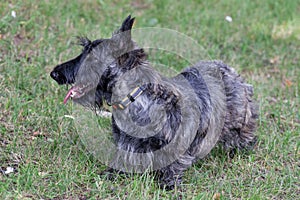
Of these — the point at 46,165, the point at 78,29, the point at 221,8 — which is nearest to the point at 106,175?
the point at 46,165

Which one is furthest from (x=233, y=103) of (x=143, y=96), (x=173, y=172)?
(x=143, y=96)

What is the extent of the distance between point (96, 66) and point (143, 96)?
403 mm

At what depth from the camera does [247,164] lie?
14.6ft

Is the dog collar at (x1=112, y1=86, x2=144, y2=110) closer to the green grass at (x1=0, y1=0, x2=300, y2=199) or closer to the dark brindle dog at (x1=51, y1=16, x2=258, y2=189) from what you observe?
the dark brindle dog at (x1=51, y1=16, x2=258, y2=189)

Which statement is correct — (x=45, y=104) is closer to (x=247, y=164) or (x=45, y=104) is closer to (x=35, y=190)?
(x=35, y=190)

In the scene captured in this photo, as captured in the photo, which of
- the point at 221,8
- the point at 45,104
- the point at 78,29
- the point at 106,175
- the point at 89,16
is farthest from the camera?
the point at 221,8

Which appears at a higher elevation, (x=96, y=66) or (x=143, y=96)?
(x=96, y=66)

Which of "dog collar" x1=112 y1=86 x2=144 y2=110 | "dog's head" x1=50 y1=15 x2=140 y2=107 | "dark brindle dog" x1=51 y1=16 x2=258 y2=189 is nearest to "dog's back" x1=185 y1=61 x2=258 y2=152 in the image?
"dark brindle dog" x1=51 y1=16 x2=258 y2=189

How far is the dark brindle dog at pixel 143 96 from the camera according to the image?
3699 mm

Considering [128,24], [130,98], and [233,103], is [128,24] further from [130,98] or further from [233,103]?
[233,103]

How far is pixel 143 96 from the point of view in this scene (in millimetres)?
3750

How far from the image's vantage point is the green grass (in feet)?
13.1

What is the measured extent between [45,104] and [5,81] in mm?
531

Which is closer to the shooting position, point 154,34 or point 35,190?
point 35,190
